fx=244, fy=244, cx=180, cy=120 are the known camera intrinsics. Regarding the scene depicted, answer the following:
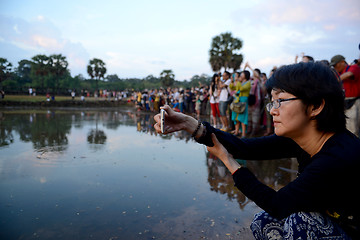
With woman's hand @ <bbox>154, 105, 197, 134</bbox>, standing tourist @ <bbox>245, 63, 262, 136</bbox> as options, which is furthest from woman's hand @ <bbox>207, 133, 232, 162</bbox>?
standing tourist @ <bbox>245, 63, 262, 136</bbox>

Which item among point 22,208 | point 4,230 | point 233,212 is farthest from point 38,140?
point 233,212

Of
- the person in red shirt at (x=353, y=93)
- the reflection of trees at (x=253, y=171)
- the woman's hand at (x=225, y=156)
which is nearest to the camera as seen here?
the woman's hand at (x=225, y=156)

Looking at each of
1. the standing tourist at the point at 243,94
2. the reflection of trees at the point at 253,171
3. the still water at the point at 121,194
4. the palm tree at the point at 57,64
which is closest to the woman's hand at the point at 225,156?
the still water at the point at 121,194

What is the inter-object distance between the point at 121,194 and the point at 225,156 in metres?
1.89

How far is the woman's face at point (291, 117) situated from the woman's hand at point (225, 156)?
1.07 feet

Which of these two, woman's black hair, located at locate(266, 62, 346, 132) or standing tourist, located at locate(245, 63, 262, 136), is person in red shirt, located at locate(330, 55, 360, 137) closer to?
standing tourist, located at locate(245, 63, 262, 136)

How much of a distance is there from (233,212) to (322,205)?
57.0 inches

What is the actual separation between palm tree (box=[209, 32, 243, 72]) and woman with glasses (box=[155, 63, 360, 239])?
101 ft

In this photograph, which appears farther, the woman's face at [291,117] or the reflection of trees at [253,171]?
the reflection of trees at [253,171]


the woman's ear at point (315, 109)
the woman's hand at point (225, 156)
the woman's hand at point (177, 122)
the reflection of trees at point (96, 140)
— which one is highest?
the woman's ear at point (315, 109)

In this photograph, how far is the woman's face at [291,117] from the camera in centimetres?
134

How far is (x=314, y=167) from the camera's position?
47.5 inches

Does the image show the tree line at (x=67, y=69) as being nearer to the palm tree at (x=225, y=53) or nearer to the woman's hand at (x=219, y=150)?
the palm tree at (x=225, y=53)

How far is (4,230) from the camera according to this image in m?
2.14
